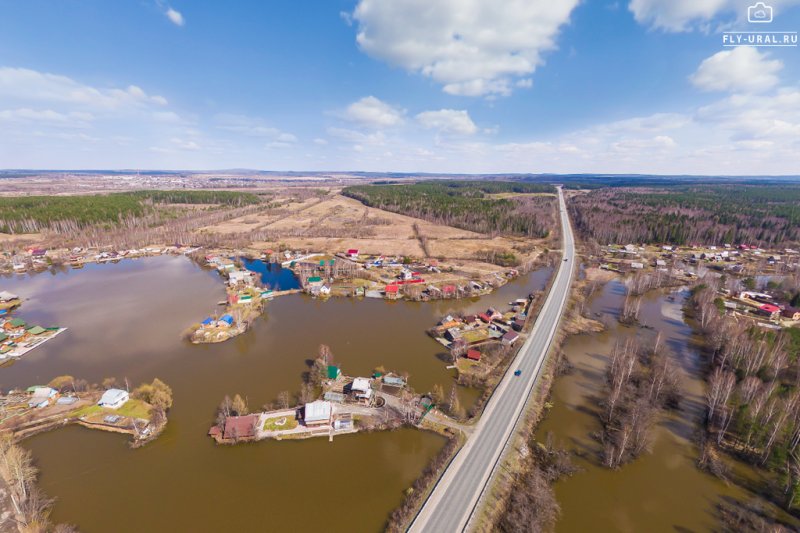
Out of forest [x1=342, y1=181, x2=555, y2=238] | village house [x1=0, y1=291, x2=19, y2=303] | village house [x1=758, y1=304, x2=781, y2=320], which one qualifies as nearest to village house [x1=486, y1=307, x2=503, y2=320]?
village house [x1=758, y1=304, x2=781, y2=320]

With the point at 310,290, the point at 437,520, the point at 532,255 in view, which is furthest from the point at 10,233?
the point at 532,255

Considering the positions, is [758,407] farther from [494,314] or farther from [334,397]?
[334,397]

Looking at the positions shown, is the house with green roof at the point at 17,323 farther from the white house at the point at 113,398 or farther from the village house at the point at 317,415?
the village house at the point at 317,415

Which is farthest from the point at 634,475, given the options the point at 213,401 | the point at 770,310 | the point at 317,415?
the point at 770,310

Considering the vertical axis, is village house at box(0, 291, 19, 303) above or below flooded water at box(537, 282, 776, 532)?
above

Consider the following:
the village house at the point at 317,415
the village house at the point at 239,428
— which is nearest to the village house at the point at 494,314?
the village house at the point at 317,415

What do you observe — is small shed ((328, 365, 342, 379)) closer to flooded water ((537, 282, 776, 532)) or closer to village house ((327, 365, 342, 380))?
village house ((327, 365, 342, 380))
